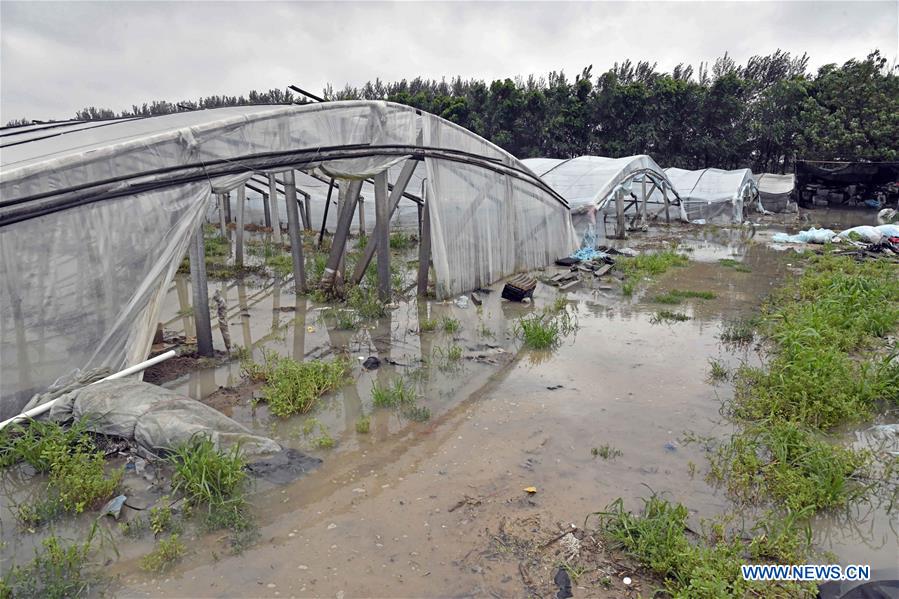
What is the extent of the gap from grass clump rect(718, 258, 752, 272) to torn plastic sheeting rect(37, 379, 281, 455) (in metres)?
11.6

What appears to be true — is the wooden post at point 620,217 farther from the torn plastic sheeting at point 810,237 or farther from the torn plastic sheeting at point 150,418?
the torn plastic sheeting at point 150,418

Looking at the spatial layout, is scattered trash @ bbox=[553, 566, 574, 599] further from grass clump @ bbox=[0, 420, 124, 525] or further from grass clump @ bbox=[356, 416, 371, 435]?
grass clump @ bbox=[0, 420, 124, 525]

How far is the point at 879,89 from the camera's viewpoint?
24391mm

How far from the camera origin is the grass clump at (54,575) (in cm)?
289

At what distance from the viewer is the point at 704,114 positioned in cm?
A: 2775

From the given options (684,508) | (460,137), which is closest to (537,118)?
(460,137)

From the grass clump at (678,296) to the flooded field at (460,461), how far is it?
1.10 metres

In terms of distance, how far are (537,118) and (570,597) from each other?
29899 millimetres

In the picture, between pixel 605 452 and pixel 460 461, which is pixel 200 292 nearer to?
pixel 460 461

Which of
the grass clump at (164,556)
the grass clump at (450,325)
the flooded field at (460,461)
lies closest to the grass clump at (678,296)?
the flooded field at (460,461)

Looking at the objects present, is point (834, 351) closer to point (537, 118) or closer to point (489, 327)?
point (489, 327)

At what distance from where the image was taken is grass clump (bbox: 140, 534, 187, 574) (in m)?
3.12

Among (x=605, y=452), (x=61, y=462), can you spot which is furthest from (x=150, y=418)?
(x=605, y=452)

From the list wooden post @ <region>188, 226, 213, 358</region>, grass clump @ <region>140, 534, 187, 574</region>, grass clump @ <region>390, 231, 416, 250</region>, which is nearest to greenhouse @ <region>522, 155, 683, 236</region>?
grass clump @ <region>390, 231, 416, 250</region>
